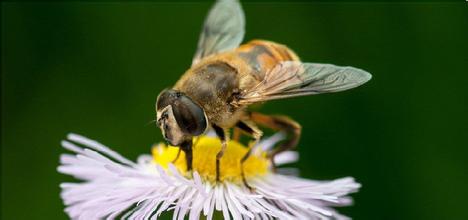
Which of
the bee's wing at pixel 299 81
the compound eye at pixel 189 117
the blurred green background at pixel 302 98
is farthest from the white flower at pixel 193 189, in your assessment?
the blurred green background at pixel 302 98

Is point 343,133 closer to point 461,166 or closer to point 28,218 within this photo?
point 461,166

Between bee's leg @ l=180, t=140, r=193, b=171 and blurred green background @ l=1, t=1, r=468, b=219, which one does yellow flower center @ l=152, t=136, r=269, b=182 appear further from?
blurred green background @ l=1, t=1, r=468, b=219

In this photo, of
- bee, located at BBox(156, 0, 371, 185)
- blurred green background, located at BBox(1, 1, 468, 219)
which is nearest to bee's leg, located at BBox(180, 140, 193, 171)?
bee, located at BBox(156, 0, 371, 185)

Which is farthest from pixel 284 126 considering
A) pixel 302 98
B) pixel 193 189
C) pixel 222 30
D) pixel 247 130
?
pixel 302 98

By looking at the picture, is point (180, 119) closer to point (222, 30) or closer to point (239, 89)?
point (239, 89)

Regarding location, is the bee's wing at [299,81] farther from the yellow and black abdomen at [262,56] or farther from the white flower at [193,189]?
the white flower at [193,189]

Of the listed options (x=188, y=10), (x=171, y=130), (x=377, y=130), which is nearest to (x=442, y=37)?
(x=377, y=130)
